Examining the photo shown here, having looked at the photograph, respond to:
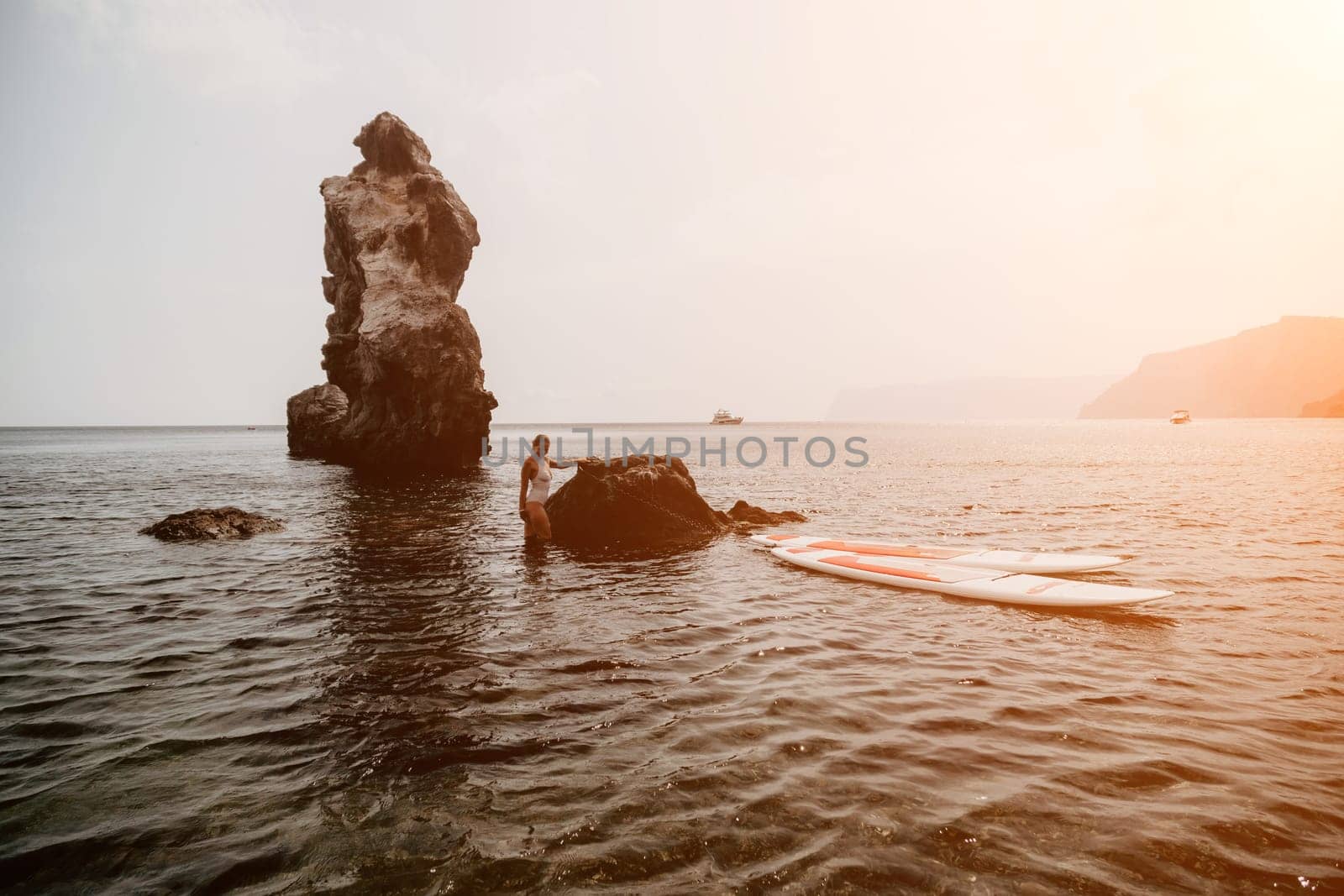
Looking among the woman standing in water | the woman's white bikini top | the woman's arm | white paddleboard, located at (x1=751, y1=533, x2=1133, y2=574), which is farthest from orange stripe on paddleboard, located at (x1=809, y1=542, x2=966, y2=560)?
the woman's arm

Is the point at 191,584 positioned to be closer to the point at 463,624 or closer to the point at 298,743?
the point at 463,624

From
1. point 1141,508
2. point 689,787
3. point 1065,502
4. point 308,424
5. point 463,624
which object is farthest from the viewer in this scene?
point 308,424

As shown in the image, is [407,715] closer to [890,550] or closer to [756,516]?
[890,550]

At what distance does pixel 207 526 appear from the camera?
18281 millimetres

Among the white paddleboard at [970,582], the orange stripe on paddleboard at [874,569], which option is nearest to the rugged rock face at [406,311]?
the white paddleboard at [970,582]

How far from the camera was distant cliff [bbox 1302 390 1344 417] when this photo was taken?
16709 centimetres

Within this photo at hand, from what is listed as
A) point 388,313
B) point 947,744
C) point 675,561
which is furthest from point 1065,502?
point 388,313

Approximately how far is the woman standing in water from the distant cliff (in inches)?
9232

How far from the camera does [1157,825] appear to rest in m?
4.76

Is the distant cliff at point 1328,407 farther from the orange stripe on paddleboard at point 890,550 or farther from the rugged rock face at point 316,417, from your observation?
the rugged rock face at point 316,417

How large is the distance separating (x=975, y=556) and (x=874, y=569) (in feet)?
9.33

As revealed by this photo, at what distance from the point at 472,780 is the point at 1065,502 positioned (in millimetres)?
28327

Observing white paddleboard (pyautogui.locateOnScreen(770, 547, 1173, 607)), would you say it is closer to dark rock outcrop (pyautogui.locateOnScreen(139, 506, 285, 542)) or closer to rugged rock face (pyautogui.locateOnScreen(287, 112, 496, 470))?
dark rock outcrop (pyautogui.locateOnScreen(139, 506, 285, 542))

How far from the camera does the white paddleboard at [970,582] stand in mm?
→ 10883
